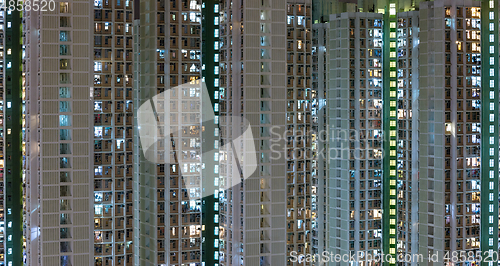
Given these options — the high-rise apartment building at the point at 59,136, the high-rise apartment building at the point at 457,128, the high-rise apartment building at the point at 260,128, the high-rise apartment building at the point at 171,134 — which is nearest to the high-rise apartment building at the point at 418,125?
the high-rise apartment building at the point at 457,128

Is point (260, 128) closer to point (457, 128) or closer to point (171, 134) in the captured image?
point (171, 134)

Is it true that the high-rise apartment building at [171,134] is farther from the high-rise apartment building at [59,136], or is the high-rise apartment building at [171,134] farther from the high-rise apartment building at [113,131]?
the high-rise apartment building at [59,136]

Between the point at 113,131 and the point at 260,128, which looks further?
the point at 113,131

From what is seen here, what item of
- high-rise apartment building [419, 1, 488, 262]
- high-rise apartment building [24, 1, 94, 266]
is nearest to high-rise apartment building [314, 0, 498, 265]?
high-rise apartment building [419, 1, 488, 262]

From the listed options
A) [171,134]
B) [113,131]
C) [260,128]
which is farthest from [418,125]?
[113,131]

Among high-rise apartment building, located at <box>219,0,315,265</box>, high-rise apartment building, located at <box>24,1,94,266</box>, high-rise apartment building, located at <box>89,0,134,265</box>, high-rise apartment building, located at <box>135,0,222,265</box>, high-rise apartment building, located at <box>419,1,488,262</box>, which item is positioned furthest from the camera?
high-rise apartment building, located at <box>419,1,488,262</box>

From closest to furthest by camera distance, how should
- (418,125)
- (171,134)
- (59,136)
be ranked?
(59,136), (171,134), (418,125)

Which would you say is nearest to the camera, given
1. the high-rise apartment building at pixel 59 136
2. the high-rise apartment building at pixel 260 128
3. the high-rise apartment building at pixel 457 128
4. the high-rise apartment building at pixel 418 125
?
the high-rise apartment building at pixel 59 136

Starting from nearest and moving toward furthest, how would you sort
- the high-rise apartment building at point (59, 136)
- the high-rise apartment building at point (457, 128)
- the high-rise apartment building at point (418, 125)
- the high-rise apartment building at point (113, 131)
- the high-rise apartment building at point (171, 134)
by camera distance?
the high-rise apartment building at point (59, 136) < the high-rise apartment building at point (113, 131) < the high-rise apartment building at point (171, 134) < the high-rise apartment building at point (457, 128) < the high-rise apartment building at point (418, 125)

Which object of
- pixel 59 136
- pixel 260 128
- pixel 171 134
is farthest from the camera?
pixel 171 134

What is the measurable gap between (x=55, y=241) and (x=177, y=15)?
14888mm

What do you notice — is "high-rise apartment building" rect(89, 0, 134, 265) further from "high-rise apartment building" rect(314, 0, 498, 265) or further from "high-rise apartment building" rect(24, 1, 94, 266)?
"high-rise apartment building" rect(314, 0, 498, 265)

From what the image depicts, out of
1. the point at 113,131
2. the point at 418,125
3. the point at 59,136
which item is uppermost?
the point at 418,125

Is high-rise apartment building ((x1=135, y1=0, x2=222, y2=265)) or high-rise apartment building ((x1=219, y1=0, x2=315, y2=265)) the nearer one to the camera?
high-rise apartment building ((x1=219, y1=0, x2=315, y2=265))
